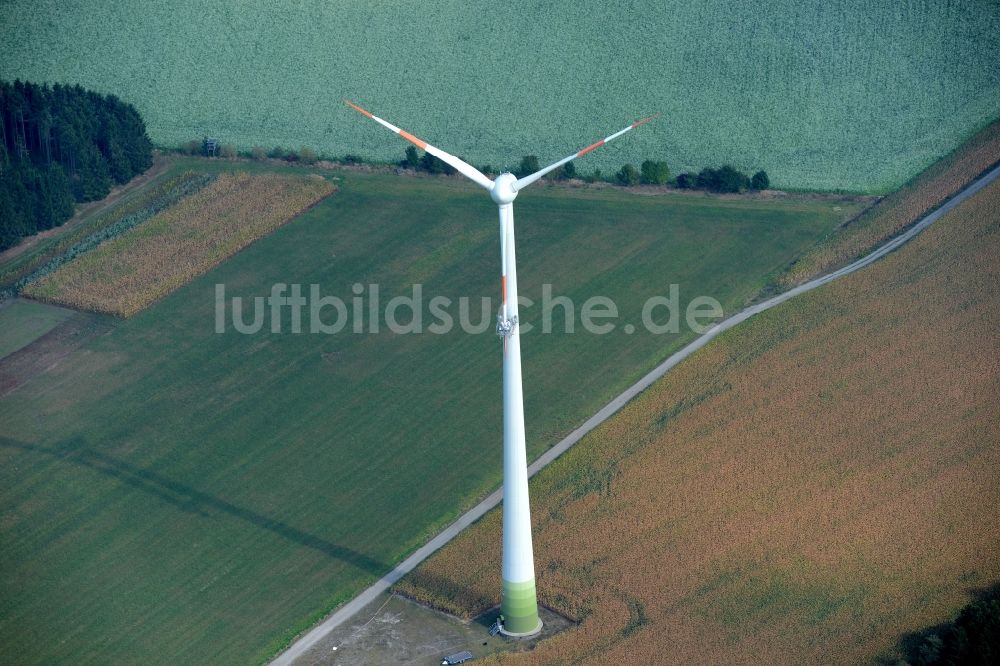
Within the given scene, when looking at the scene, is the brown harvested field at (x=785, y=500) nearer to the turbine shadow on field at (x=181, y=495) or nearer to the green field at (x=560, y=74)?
the turbine shadow on field at (x=181, y=495)

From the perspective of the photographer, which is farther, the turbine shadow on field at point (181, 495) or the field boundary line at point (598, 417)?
the turbine shadow on field at point (181, 495)

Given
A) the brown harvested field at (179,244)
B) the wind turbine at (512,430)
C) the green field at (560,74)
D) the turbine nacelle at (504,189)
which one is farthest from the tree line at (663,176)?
the turbine nacelle at (504,189)

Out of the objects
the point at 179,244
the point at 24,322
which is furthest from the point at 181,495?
the point at 179,244

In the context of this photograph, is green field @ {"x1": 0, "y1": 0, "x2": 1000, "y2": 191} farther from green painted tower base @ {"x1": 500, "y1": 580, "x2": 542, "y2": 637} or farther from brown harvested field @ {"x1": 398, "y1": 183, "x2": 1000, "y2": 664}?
green painted tower base @ {"x1": 500, "y1": 580, "x2": 542, "y2": 637}

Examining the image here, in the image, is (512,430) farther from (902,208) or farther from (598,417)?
(902,208)

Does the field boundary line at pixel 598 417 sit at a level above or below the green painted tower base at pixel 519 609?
above

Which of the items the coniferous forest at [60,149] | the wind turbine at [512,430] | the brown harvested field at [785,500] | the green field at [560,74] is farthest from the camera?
the green field at [560,74]

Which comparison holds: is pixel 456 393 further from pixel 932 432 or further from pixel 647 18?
pixel 647 18
